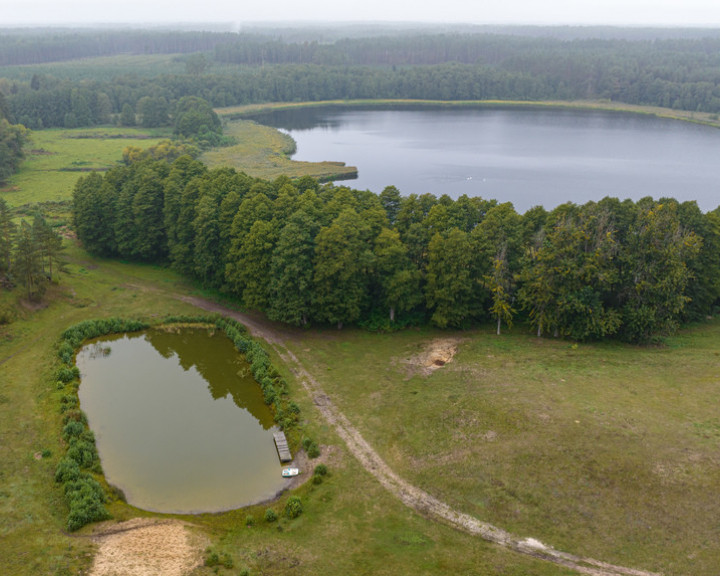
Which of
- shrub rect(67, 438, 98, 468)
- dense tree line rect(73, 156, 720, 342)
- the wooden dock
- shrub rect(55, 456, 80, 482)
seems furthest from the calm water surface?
dense tree line rect(73, 156, 720, 342)

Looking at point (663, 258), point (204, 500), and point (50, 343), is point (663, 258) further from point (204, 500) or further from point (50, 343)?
point (50, 343)

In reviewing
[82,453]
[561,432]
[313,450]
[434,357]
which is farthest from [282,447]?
[561,432]

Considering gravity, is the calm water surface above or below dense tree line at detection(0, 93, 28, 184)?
below

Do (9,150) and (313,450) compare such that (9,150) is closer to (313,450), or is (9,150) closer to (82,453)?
(82,453)

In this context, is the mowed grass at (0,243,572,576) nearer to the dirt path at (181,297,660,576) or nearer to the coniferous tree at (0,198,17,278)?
the dirt path at (181,297,660,576)

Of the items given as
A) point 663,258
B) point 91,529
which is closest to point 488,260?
point 663,258
